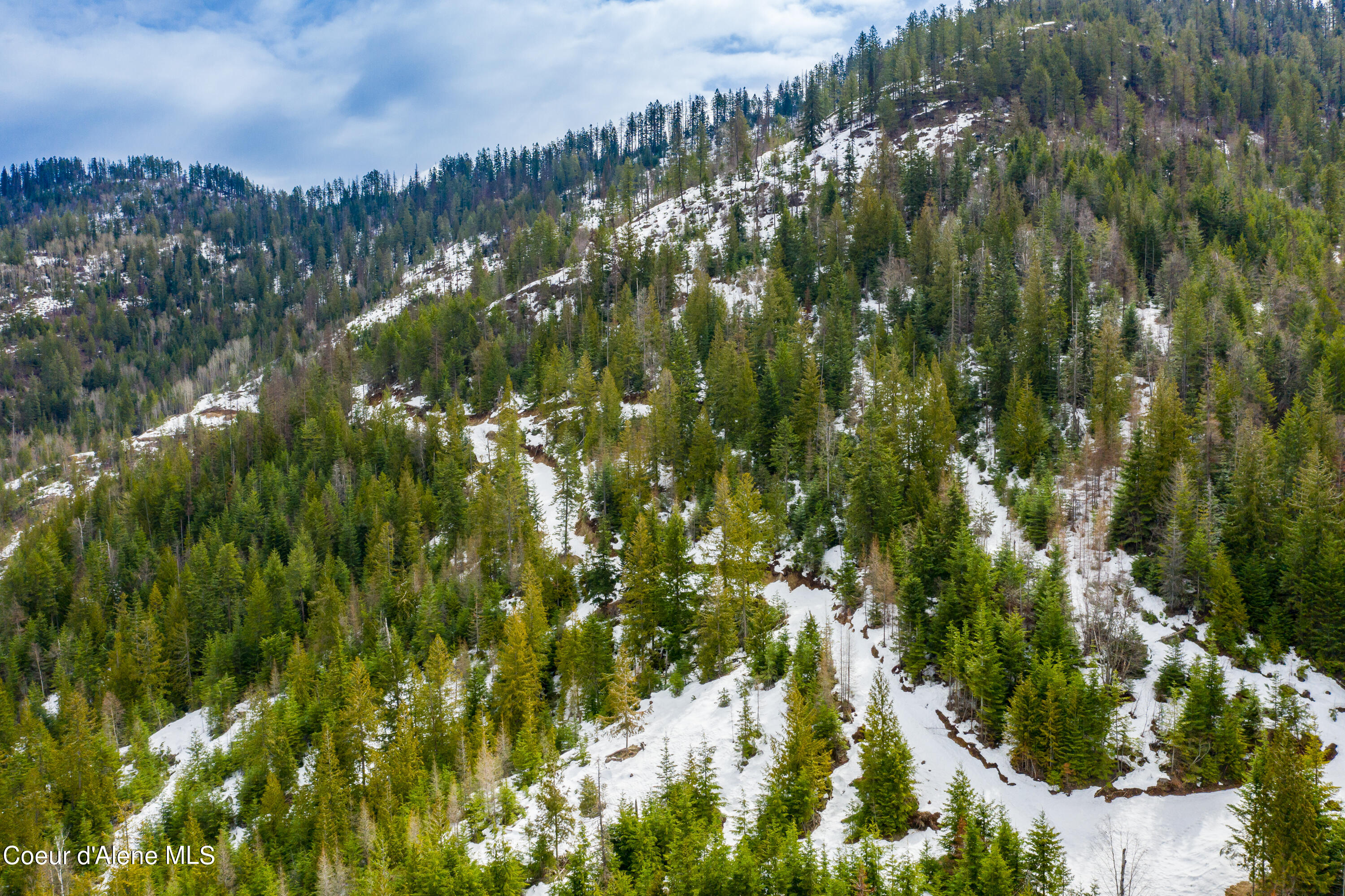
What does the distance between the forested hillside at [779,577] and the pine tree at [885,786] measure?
0.31 m

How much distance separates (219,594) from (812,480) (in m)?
70.2

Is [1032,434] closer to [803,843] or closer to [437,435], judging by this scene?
[803,843]

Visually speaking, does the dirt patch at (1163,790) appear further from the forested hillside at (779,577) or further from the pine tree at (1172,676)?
the pine tree at (1172,676)

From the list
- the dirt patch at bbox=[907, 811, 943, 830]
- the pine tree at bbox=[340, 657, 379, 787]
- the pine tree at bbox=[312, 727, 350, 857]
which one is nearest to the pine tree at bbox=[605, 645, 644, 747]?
the pine tree at bbox=[340, 657, 379, 787]

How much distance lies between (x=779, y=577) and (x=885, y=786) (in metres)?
27.3

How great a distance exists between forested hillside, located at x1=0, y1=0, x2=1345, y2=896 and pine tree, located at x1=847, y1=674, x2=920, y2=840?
306mm

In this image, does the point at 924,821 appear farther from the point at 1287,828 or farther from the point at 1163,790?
the point at 1287,828

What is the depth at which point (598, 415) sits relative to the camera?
94.4 m

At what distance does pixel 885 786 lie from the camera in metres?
38.4

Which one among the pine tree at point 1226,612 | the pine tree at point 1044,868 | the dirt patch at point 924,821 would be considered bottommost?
the dirt patch at point 924,821

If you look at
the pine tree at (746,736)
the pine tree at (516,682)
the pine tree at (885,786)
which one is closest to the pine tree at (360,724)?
the pine tree at (516,682)

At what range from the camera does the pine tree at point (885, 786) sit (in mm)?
38188

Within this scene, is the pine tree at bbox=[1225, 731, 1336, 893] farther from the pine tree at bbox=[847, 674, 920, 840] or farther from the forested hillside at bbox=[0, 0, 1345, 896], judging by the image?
the pine tree at bbox=[847, 674, 920, 840]

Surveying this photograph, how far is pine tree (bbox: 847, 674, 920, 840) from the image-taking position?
38.2 metres
